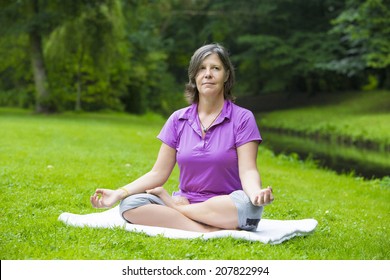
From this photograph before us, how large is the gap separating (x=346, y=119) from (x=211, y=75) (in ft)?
70.4

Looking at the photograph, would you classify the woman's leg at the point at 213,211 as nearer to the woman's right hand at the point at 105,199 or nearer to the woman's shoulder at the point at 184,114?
the woman's right hand at the point at 105,199

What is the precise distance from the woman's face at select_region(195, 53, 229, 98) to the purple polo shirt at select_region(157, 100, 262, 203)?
0.22 meters

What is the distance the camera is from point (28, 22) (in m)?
24.7

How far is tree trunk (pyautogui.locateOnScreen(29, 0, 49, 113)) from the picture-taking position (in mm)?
25891

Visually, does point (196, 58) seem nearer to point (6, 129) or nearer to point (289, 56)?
point (6, 129)

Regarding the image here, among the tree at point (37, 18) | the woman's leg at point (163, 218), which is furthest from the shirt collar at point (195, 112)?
the tree at point (37, 18)

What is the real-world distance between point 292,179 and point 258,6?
27.4 m

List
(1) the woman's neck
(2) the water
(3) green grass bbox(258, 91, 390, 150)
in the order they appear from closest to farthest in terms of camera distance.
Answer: (1) the woman's neck
(2) the water
(3) green grass bbox(258, 91, 390, 150)

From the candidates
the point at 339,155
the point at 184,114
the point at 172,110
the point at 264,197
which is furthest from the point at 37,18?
the point at 264,197

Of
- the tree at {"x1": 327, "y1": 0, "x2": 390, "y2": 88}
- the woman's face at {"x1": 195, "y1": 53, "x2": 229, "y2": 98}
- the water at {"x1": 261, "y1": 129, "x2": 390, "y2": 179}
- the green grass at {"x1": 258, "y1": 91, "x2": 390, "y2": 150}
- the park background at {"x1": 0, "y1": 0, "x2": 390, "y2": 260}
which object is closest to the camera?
the park background at {"x1": 0, "y1": 0, "x2": 390, "y2": 260}

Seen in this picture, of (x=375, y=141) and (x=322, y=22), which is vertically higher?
(x=322, y=22)

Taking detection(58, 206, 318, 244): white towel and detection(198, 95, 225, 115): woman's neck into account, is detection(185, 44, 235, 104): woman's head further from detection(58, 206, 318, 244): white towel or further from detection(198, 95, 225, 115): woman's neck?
detection(58, 206, 318, 244): white towel

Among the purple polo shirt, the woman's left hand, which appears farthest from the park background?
the purple polo shirt
